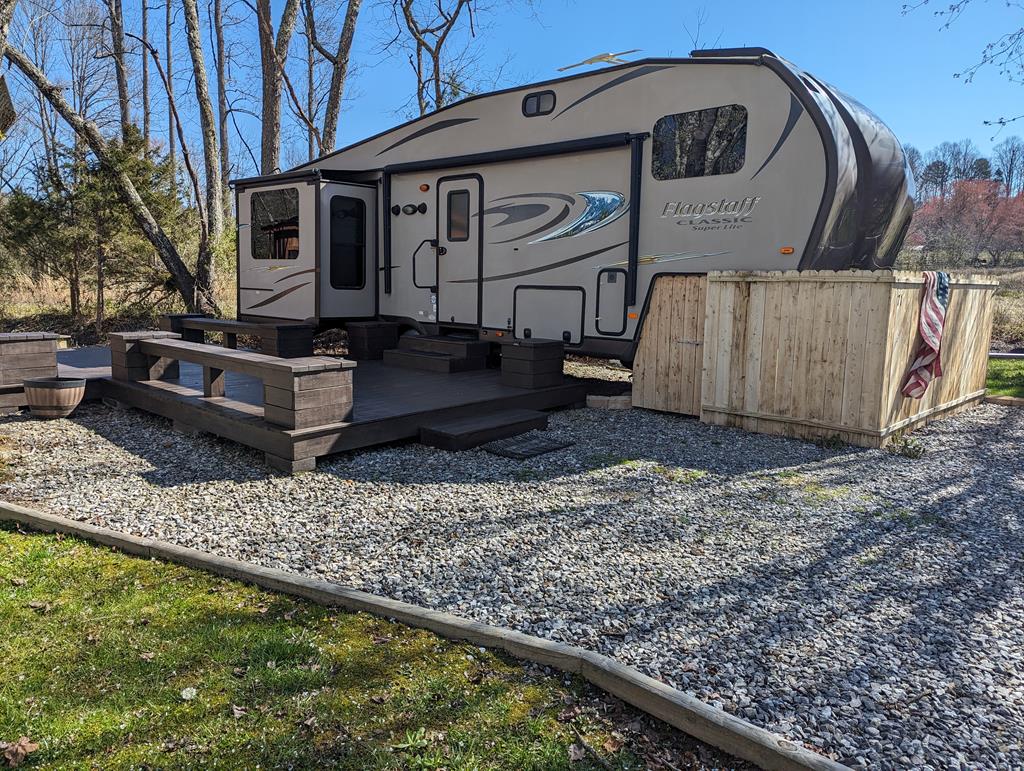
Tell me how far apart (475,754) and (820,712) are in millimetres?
1175

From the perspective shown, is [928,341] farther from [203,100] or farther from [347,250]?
[203,100]

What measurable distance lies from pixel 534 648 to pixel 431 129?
7762 millimetres

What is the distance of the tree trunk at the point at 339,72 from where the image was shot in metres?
16.2

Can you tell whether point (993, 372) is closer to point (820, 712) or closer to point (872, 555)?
point (872, 555)

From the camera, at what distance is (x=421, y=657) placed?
9.27 feet

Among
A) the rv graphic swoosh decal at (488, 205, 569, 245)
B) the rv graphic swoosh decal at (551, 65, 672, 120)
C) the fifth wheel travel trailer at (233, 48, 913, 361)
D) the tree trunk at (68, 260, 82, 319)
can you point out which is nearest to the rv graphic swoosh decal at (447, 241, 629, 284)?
the fifth wheel travel trailer at (233, 48, 913, 361)

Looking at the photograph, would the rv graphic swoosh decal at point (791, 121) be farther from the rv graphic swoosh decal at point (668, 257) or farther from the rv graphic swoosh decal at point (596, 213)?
the rv graphic swoosh decal at point (596, 213)

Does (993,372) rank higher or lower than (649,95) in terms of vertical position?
lower

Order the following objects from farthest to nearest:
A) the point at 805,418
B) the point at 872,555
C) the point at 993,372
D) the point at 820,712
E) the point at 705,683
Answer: the point at 993,372 < the point at 805,418 < the point at 872,555 < the point at 705,683 < the point at 820,712

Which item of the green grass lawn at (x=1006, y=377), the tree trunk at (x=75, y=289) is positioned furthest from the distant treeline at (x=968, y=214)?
the tree trunk at (x=75, y=289)

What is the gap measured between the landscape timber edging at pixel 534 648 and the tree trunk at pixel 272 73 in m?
13.1

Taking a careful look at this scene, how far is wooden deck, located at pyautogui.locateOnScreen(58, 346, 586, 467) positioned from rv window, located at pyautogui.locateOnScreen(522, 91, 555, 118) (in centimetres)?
296

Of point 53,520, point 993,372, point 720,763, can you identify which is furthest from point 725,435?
point 993,372

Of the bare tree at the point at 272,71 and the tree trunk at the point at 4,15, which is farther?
the bare tree at the point at 272,71
